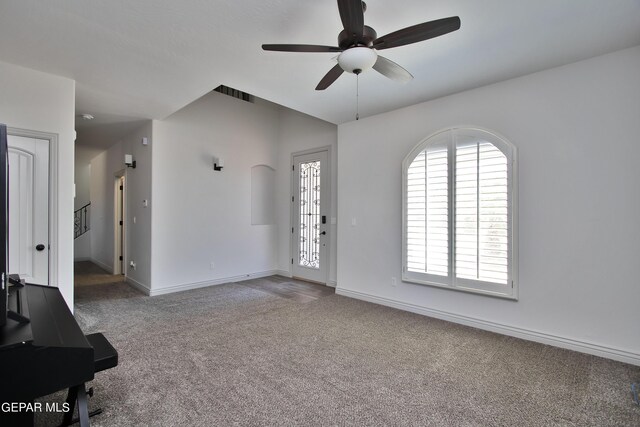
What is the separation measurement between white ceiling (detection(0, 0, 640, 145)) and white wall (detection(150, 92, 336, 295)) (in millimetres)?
1405

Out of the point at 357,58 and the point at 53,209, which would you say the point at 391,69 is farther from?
the point at 53,209

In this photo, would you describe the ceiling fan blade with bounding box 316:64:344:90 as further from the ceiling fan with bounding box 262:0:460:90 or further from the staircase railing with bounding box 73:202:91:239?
the staircase railing with bounding box 73:202:91:239

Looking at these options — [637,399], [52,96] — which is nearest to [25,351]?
[52,96]

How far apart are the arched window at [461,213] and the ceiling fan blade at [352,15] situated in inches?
85.7

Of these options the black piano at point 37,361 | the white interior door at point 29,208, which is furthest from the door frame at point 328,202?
the black piano at point 37,361

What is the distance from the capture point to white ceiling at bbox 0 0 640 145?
223cm

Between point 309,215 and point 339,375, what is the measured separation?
359 centimetres

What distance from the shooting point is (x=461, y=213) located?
3.62 m

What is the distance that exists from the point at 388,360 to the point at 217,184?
13.5 feet

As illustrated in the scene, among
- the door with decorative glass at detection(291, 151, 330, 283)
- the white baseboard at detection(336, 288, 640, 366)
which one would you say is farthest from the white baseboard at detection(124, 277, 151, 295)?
the white baseboard at detection(336, 288, 640, 366)

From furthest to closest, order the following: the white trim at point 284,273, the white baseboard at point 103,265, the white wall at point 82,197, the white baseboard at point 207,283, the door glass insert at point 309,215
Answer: the white wall at point 82,197, the white baseboard at point 103,265, the white trim at point 284,273, the door glass insert at point 309,215, the white baseboard at point 207,283

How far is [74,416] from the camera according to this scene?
201cm

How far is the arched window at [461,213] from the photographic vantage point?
3.34 m

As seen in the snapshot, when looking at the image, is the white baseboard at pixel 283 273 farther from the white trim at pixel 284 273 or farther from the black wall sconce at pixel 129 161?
the black wall sconce at pixel 129 161
